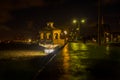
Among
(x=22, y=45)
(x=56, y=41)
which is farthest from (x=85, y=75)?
(x=22, y=45)

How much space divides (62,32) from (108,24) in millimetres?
13651

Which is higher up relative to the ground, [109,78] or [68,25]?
[68,25]

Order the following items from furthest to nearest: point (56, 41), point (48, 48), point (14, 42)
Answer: point (14, 42) → point (56, 41) → point (48, 48)

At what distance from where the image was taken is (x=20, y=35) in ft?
418

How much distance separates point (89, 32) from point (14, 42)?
132 feet

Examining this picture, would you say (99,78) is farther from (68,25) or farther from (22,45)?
(22,45)

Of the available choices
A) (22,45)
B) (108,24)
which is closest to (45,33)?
(108,24)

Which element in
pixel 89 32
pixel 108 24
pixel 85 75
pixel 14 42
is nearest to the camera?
pixel 85 75

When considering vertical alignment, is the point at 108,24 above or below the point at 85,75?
above

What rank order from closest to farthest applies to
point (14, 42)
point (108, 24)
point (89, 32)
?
point (108, 24)
point (89, 32)
point (14, 42)

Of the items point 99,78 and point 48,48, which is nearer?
point 99,78

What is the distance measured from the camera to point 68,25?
10012 centimetres

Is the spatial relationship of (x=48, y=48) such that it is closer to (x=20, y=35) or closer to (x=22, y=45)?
(x=22, y=45)

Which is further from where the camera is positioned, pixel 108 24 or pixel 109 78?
pixel 108 24
